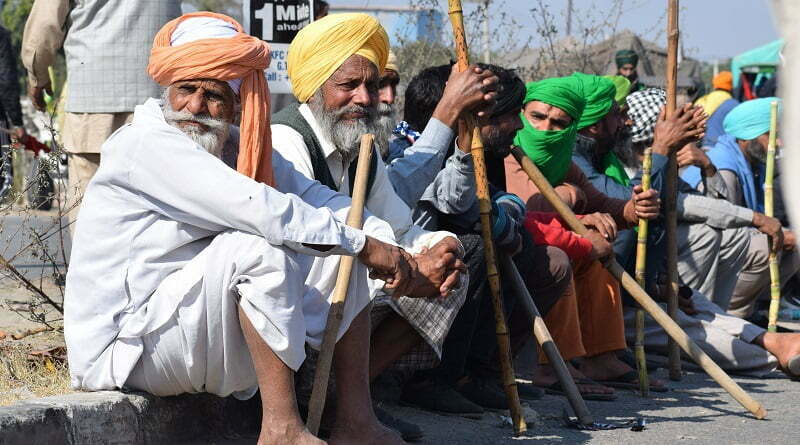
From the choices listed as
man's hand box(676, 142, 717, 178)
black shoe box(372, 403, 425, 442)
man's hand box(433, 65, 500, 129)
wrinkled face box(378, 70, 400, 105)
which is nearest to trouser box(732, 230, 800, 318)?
man's hand box(676, 142, 717, 178)

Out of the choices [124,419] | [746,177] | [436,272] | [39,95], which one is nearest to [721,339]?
[746,177]

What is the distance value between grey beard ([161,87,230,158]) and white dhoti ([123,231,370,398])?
0.41m

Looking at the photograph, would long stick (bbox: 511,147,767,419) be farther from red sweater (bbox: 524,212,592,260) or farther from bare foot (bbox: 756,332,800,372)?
bare foot (bbox: 756,332,800,372)

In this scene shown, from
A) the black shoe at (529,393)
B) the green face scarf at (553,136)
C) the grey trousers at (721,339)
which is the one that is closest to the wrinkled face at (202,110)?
A: the black shoe at (529,393)

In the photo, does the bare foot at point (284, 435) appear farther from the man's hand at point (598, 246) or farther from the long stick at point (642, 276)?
the long stick at point (642, 276)

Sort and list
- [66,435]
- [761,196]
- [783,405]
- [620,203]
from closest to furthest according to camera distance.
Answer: [66,435]
[783,405]
[620,203]
[761,196]

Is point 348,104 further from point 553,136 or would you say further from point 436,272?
point 553,136

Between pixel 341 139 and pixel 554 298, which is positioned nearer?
pixel 341 139

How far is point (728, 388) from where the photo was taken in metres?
5.79

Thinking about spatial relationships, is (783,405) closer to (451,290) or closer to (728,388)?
(728,388)

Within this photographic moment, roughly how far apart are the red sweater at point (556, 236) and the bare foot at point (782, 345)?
178cm

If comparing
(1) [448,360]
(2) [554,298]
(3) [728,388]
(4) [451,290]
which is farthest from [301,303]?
(3) [728,388]

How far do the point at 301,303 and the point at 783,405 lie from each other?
3.33 metres

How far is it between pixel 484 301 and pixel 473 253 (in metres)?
0.39
